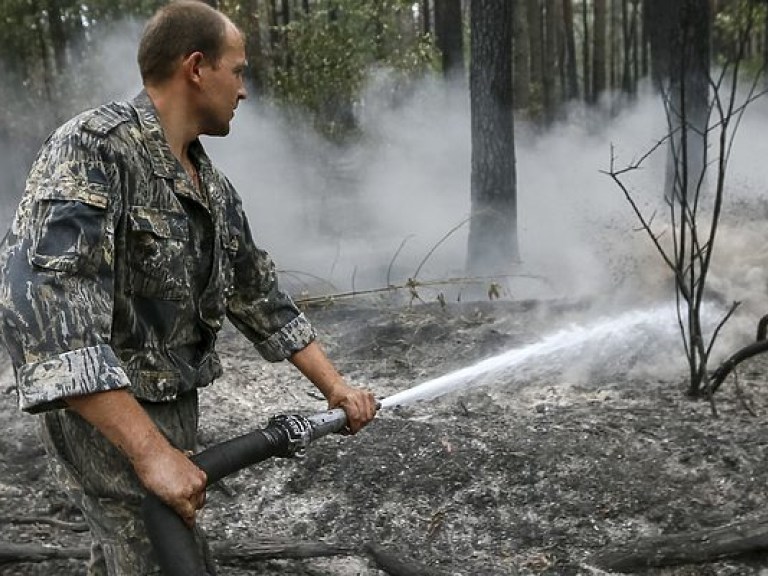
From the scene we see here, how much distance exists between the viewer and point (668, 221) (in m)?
8.96

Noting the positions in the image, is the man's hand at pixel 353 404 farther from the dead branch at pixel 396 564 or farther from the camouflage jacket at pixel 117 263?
the dead branch at pixel 396 564

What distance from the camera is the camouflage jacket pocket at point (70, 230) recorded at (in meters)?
1.84

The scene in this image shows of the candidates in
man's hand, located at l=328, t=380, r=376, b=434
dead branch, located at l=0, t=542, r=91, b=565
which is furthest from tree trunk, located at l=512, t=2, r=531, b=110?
man's hand, located at l=328, t=380, r=376, b=434

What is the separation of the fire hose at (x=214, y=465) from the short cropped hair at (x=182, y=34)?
927 millimetres

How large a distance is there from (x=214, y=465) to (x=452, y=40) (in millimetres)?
14715

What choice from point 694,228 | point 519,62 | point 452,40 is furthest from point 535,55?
→ point 694,228

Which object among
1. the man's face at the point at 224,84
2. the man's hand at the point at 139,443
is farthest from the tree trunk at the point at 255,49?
the man's hand at the point at 139,443

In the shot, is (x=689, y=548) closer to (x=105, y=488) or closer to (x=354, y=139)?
(x=105, y=488)

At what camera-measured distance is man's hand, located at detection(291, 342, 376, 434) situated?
2.54 meters

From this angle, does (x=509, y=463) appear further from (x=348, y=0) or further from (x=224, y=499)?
(x=348, y=0)

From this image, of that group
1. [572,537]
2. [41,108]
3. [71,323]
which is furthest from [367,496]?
[41,108]

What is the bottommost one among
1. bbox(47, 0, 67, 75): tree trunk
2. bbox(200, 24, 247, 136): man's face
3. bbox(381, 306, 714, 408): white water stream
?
bbox(381, 306, 714, 408): white water stream

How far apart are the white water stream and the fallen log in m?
1.87

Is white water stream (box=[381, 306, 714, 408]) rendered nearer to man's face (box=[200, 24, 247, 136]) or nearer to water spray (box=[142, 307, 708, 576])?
water spray (box=[142, 307, 708, 576])
